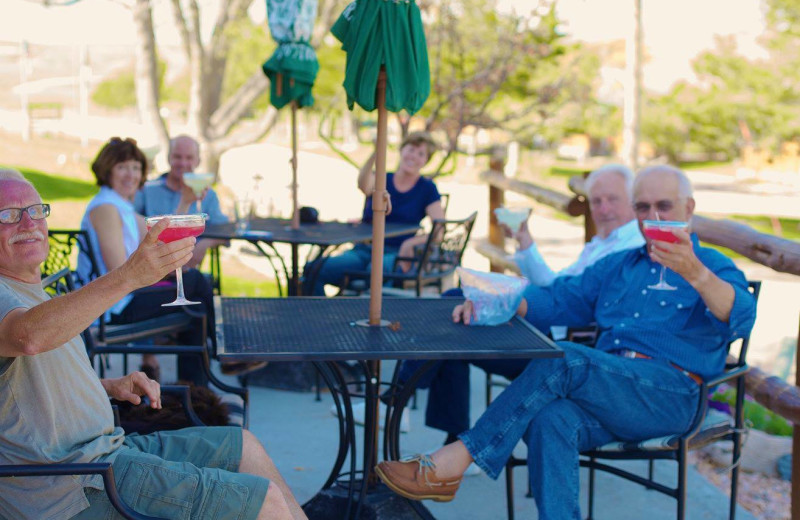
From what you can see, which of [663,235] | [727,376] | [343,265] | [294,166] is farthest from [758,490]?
[294,166]

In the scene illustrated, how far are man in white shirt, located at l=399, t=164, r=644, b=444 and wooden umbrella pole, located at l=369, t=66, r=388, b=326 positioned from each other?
17.9 inches

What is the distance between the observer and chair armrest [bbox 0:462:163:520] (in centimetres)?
165

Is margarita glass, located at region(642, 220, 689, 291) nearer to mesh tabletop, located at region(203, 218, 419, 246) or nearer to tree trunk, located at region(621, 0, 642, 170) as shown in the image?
mesh tabletop, located at region(203, 218, 419, 246)

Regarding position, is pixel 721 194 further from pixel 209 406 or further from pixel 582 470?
pixel 209 406

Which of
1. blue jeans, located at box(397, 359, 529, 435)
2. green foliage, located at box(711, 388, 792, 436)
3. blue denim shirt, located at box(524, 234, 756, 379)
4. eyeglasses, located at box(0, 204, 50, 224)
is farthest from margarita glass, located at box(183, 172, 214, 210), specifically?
green foliage, located at box(711, 388, 792, 436)

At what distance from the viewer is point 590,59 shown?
3362 centimetres

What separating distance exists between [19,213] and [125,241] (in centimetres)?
190

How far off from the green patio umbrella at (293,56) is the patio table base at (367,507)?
7.51ft

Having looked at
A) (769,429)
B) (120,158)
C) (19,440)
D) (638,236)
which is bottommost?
(769,429)

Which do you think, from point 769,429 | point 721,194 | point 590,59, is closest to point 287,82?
point 769,429

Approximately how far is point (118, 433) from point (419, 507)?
1054 mm

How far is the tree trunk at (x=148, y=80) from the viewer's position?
36.3ft

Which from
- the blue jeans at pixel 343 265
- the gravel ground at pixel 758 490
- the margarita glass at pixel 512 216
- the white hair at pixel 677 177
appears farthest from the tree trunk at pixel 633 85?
the white hair at pixel 677 177

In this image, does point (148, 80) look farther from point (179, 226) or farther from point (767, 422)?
point (179, 226)
